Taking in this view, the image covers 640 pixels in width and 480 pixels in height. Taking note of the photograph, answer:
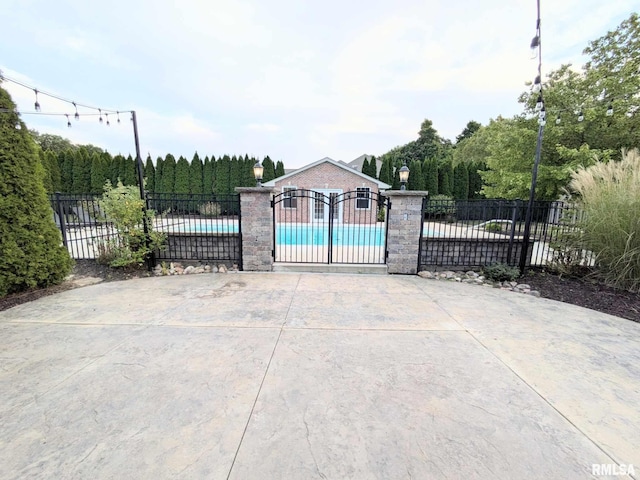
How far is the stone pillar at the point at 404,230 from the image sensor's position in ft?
19.4

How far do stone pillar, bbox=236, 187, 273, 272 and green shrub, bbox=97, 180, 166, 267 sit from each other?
1817 mm

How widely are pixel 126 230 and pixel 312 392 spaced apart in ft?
18.0

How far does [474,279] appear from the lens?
5793mm

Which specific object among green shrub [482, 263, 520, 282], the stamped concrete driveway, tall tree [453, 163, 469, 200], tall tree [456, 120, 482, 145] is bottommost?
the stamped concrete driveway

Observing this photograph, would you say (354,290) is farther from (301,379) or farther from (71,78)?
(71,78)

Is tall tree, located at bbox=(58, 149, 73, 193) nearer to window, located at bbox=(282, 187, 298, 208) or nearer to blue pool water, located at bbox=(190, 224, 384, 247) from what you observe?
blue pool water, located at bbox=(190, 224, 384, 247)

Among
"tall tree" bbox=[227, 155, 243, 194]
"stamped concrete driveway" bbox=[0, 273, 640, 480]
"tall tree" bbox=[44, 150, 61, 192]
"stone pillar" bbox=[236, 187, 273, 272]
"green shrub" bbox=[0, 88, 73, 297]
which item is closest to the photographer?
"stamped concrete driveway" bbox=[0, 273, 640, 480]

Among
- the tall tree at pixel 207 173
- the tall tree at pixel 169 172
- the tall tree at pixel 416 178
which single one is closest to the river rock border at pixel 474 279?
the tall tree at pixel 416 178

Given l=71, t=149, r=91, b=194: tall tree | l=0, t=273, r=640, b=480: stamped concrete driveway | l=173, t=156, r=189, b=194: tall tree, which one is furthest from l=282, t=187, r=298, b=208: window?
l=71, t=149, r=91, b=194: tall tree

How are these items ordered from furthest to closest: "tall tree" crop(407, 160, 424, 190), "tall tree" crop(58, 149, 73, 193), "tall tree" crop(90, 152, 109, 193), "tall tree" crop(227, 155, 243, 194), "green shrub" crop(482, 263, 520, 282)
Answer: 1. "tall tree" crop(407, 160, 424, 190)
2. "tall tree" crop(227, 155, 243, 194)
3. "tall tree" crop(58, 149, 73, 193)
4. "tall tree" crop(90, 152, 109, 193)
5. "green shrub" crop(482, 263, 520, 282)

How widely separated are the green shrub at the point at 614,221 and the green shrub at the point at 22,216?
9467mm

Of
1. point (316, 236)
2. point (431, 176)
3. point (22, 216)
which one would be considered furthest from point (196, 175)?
point (431, 176)

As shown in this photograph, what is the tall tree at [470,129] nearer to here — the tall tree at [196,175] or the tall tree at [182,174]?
the tall tree at [196,175]

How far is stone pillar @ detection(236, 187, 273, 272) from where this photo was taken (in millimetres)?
5941
